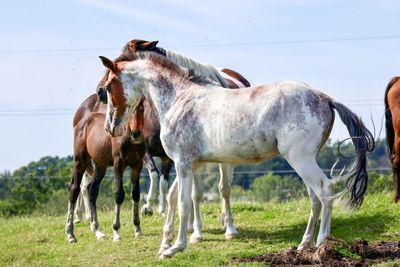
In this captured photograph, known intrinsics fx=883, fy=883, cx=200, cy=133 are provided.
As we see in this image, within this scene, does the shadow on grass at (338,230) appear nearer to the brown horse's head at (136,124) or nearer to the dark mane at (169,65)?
the brown horse's head at (136,124)

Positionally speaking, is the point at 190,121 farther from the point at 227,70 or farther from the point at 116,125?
the point at 227,70

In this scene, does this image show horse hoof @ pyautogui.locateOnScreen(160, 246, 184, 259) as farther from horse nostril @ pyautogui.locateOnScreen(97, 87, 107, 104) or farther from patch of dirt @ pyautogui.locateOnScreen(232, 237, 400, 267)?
horse nostril @ pyautogui.locateOnScreen(97, 87, 107, 104)

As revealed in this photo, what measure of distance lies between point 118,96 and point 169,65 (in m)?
0.78

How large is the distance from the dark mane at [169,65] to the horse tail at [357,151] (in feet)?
6.05

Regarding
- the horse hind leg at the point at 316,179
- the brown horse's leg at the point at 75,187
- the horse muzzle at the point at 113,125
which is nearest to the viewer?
the horse hind leg at the point at 316,179

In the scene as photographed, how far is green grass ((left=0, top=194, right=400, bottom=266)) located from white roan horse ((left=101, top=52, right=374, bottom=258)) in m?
0.60

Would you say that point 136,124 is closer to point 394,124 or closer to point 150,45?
point 150,45

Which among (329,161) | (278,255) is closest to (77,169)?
(278,255)

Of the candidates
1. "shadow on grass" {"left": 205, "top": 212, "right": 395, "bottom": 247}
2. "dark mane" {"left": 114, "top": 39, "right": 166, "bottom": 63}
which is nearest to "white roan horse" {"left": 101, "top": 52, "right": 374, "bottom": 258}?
"dark mane" {"left": 114, "top": 39, "right": 166, "bottom": 63}

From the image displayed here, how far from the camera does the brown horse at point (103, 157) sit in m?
13.2

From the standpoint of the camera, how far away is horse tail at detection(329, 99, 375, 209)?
9.98m

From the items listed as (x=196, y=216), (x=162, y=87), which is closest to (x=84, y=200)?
(x=196, y=216)

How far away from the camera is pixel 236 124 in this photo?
10195 mm

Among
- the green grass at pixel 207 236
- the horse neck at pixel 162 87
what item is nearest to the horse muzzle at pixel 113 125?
the horse neck at pixel 162 87
